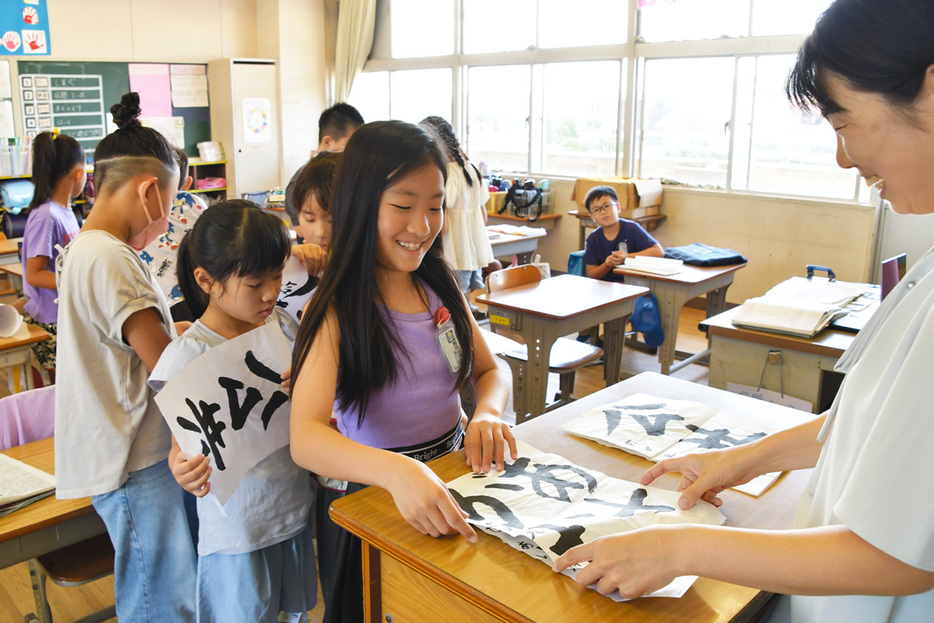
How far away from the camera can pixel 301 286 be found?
177cm

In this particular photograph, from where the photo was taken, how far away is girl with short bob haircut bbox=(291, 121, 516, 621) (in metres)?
1.12

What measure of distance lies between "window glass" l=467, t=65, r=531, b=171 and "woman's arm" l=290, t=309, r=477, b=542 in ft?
20.1

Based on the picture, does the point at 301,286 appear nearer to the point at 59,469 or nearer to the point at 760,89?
the point at 59,469

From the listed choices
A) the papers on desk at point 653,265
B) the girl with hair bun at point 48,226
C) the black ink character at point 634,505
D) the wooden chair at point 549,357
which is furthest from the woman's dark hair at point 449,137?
the black ink character at point 634,505

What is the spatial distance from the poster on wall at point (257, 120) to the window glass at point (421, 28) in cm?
153

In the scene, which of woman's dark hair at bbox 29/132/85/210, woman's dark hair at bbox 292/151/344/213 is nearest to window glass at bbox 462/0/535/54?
woman's dark hair at bbox 29/132/85/210

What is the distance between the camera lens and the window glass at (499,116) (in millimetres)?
6977

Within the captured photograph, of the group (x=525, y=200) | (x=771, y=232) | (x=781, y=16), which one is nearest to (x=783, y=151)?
(x=771, y=232)

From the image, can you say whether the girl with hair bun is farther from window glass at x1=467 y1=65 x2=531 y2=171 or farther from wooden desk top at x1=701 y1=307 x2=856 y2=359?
window glass at x1=467 y1=65 x2=531 y2=171

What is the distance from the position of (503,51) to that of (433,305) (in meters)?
6.11

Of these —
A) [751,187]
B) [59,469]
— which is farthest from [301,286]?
[751,187]

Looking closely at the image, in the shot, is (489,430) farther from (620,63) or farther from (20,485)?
(620,63)

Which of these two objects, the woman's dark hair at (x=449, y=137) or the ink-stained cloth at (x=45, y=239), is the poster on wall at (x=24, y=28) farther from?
the woman's dark hair at (x=449, y=137)

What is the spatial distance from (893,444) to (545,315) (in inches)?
94.2
